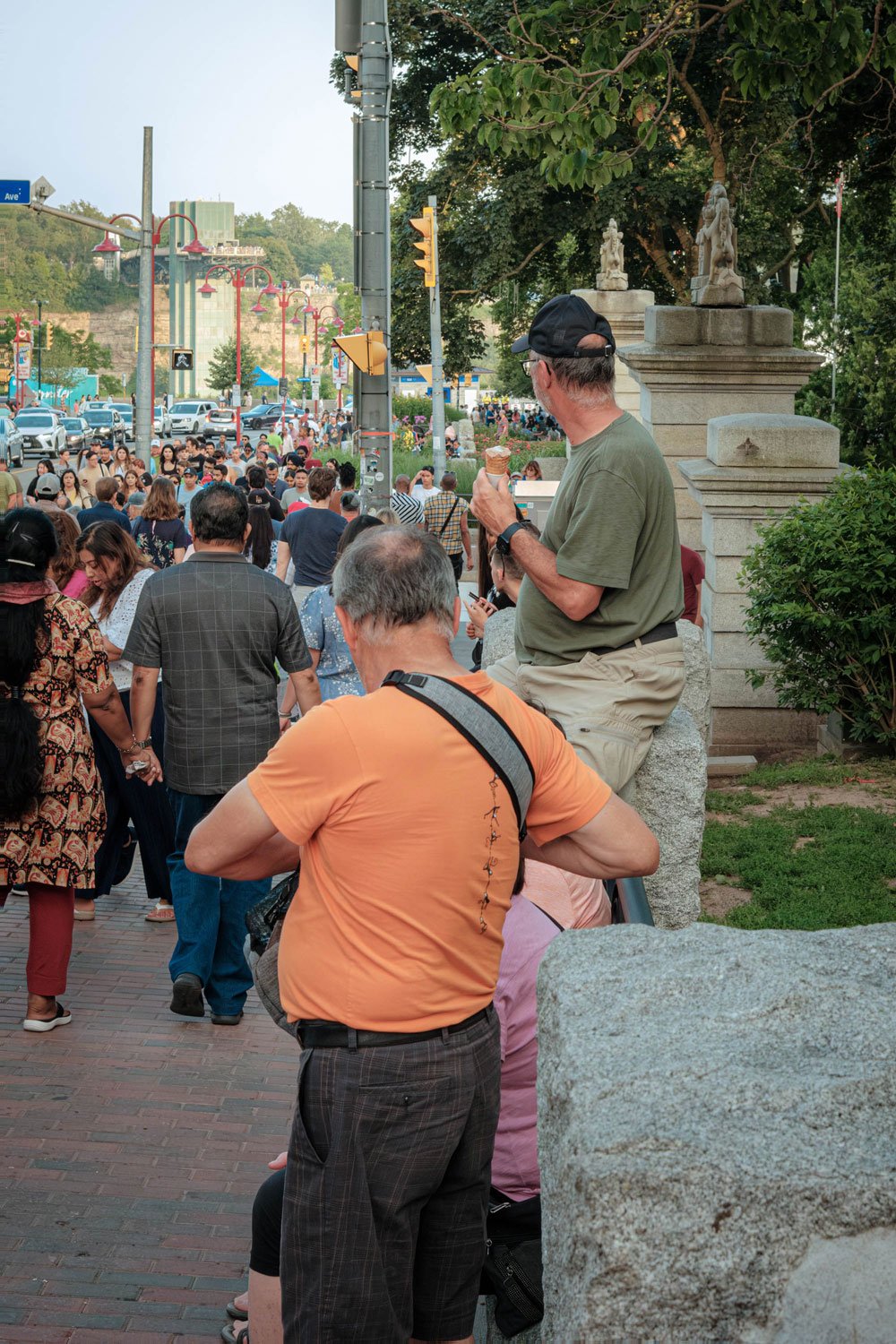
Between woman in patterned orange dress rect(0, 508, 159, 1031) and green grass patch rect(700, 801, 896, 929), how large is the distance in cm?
275

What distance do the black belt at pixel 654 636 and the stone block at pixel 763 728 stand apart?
6.56 metres

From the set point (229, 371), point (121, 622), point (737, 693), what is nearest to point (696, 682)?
point (121, 622)

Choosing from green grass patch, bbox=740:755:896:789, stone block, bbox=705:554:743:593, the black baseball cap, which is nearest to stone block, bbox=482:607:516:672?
the black baseball cap

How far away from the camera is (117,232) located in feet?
96.7

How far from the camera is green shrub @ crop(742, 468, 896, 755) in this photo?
9.08 m

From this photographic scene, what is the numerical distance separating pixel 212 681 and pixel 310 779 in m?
3.70

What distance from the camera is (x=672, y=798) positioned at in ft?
13.5

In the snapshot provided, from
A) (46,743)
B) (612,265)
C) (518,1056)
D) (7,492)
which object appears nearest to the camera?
(518,1056)

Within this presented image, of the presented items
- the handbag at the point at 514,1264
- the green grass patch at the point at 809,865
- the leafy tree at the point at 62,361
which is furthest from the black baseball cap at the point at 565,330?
the leafy tree at the point at 62,361

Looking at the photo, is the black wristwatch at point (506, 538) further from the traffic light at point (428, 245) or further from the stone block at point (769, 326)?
the traffic light at point (428, 245)

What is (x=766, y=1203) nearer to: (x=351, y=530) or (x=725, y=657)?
(x=351, y=530)

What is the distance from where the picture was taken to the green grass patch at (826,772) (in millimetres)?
8969

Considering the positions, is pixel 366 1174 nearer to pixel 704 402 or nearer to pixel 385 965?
pixel 385 965

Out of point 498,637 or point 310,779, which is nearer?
point 310,779
